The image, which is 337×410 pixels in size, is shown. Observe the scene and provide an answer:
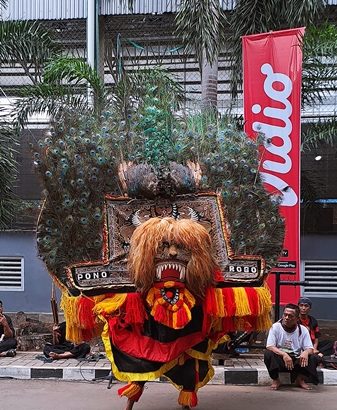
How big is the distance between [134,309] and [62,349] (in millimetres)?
3896

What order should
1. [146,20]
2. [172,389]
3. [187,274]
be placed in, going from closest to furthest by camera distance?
[187,274] < [172,389] < [146,20]

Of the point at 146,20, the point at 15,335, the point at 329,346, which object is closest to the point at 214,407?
the point at 329,346

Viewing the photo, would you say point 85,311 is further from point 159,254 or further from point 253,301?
point 253,301

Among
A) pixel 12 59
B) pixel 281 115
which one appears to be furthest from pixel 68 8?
pixel 281 115

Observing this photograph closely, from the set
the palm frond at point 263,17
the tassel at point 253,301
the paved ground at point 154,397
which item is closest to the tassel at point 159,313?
the tassel at point 253,301

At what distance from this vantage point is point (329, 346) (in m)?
8.29

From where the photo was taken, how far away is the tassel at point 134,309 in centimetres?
525

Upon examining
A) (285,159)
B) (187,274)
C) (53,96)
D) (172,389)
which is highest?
(53,96)

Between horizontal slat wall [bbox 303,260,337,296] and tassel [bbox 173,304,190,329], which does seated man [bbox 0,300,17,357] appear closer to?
tassel [bbox 173,304,190,329]

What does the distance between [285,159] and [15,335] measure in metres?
4.76

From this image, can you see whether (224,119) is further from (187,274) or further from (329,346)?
(329,346)

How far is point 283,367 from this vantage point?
6996 millimetres

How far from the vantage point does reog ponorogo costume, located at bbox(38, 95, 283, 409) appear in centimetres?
510

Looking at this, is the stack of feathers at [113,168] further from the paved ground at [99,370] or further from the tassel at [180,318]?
the paved ground at [99,370]
